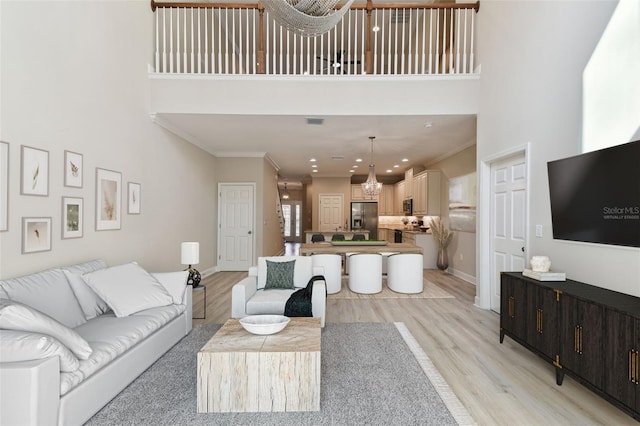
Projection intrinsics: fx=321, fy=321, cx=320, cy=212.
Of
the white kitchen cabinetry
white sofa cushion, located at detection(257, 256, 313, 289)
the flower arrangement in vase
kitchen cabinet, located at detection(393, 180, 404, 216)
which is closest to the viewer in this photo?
white sofa cushion, located at detection(257, 256, 313, 289)

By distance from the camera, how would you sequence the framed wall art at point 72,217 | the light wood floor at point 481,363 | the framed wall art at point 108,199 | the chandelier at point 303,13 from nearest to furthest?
1. the chandelier at point 303,13
2. the light wood floor at point 481,363
3. the framed wall art at point 72,217
4. the framed wall art at point 108,199

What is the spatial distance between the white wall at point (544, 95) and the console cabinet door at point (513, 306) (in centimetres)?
44

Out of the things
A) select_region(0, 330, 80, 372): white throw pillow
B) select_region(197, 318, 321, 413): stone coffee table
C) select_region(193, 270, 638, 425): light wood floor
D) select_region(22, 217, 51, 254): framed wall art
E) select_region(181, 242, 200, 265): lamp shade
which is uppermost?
select_region(22, 217, 51, 254): framed wall art

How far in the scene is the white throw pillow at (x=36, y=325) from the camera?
182cm

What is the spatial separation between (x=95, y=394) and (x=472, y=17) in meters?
6.20

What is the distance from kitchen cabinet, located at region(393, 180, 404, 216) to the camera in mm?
10273

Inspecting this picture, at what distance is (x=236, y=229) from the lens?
747 centimetres

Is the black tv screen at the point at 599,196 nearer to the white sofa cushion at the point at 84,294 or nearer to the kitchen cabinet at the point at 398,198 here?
the white sofa cushion at the point at 84,294

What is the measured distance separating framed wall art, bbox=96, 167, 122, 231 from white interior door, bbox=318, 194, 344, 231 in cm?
771

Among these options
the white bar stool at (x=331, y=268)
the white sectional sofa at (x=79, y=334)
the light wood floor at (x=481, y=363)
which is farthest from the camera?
the white bar stool at (x=331, y=268)

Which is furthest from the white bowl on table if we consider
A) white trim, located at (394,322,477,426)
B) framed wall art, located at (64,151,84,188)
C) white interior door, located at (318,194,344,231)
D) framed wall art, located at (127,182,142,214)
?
white interior door, located at (318,194,344,231)

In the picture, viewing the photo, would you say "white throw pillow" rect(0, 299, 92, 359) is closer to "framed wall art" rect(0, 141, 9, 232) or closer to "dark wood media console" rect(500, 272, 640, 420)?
"framed wall art" rect(0, 141, 9, 232)

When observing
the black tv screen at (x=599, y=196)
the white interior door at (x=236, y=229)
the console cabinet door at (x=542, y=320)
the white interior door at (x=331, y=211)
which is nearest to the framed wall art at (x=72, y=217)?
the white interior door at (x=236, y=229)

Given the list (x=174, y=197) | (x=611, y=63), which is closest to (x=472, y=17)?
(x=611, y=63)
